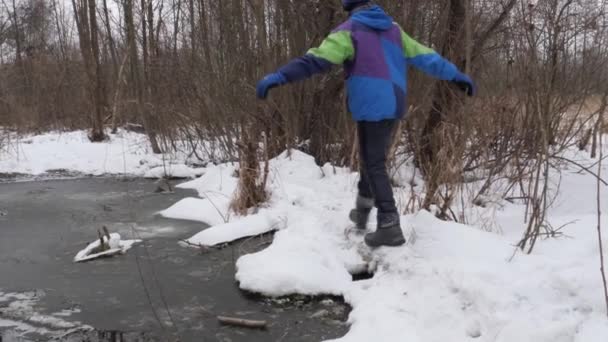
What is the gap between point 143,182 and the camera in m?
8.27

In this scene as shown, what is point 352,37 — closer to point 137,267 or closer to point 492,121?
point 137,267

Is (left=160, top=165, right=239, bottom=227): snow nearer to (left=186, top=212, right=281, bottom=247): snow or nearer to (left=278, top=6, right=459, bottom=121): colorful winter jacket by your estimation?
(left=186, top=212, right=281, bottom=247): snow

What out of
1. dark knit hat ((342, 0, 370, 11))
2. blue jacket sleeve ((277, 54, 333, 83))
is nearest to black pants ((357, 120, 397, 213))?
blue jacket sleeve ((277, 54, 333, 83))

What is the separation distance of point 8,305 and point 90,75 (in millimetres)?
10620

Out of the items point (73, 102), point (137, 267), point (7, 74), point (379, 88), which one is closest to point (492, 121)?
point (379, 88)

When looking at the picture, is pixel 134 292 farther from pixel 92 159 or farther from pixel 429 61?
pixel 92 159

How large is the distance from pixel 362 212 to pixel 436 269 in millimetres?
997

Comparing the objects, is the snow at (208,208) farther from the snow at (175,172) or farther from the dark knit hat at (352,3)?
the dark knit hat at (352,3)

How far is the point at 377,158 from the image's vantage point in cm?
367

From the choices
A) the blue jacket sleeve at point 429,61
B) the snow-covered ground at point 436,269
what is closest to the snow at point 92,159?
the snow-covered ground at point 436,269

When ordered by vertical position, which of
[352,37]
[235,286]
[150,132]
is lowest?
[235,286]

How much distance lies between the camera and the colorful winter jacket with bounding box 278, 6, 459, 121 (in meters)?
3.38

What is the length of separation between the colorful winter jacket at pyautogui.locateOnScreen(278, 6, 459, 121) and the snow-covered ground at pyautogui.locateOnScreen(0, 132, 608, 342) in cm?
100

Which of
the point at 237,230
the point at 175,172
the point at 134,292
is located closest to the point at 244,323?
the point at 134,292
